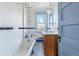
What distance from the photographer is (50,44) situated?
3666 millimetres

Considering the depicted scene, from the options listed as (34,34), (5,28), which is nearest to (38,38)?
(34,34)

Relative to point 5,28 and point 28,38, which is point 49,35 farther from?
point 5,28

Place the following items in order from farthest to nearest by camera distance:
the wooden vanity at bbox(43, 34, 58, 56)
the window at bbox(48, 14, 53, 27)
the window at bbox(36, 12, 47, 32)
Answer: the window at bbox(48, 14, 53, 27)
the window at bbox(36, 12, 47, 32)
the wooden vanity at bbox(43, 34, 58, 56)

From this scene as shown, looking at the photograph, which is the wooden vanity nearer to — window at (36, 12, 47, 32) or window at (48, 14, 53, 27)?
window at (36, 12, 47, 32)

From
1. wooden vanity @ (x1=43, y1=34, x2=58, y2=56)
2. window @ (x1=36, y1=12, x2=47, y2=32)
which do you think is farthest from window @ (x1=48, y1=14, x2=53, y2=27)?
wooden vanity @ (x1=43, y1=34, x2=58, y2=56)

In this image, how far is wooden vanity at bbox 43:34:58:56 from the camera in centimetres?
357

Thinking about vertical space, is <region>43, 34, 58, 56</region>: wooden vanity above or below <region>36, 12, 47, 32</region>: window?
below

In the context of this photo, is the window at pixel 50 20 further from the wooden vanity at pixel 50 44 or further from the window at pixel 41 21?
the wooden vanity at pixel 50 44

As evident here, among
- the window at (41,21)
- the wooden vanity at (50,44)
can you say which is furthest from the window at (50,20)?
the wooden vanity at (50,44)

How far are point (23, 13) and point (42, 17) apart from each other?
1.81 ft

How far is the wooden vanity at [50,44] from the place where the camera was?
3573 millimetres

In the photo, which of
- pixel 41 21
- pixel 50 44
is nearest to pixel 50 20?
pixel 41 21

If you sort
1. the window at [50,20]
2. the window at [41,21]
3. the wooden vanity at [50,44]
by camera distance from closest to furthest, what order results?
the wooden vanity at [50,44] < the window at [41,21] < the window at [50,20]

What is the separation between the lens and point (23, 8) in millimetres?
3787
